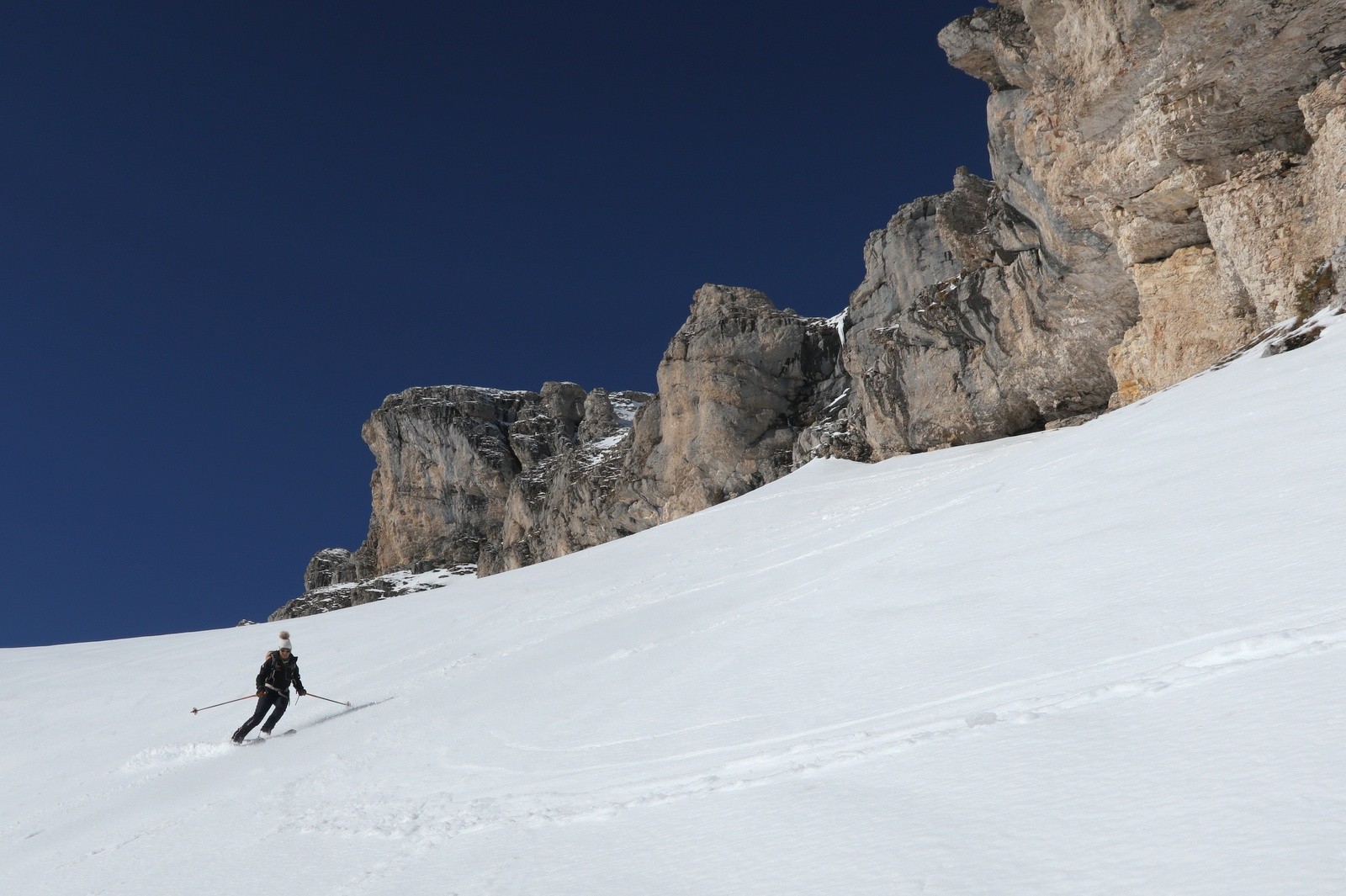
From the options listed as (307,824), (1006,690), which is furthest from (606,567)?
(1006,690)

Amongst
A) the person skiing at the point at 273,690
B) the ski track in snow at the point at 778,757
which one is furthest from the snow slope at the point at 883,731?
the person skiing at the point at 273,690

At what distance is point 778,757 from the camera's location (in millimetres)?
4391

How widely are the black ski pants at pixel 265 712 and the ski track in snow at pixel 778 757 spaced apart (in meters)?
4.41

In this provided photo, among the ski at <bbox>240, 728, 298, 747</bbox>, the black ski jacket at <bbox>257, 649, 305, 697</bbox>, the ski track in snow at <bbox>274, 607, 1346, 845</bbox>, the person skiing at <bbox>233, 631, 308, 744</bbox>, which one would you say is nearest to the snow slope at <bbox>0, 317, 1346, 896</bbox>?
the ski track in snow at <bbox>274, 607, 1346, 845</bbox>

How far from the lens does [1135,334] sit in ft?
68.1

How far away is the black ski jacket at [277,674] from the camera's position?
9.92m

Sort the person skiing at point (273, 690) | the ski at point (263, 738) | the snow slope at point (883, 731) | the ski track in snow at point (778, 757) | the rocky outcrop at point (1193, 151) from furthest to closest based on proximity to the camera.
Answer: the rocky outcrop at point (1193, 151), the person skiing at point (273, 690), the ski at point (263, 738), the ski track in snow at point (778, 757), the snow slope at point (883, 731)

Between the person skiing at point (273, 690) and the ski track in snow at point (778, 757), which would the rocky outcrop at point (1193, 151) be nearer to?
the ski track in snow at point (778, 757)

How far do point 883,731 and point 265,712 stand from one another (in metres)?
8.53

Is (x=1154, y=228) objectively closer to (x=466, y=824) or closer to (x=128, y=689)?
(x=466, y=824)

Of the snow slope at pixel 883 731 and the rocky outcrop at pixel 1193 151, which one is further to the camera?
the rocky outcrop at pixel 1193 151

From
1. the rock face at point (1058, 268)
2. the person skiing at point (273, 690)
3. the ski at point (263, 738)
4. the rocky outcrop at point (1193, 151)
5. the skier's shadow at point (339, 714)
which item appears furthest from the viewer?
the rock face at point (1058, 268)

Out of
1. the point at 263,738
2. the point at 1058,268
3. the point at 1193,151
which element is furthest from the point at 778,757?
the point at 1058,268

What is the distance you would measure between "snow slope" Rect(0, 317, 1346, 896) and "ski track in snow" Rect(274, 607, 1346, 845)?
28mm
